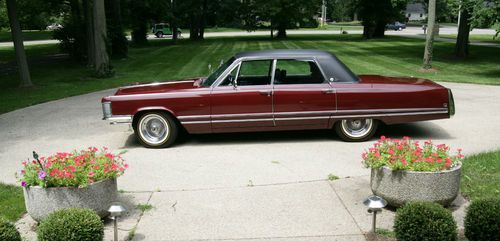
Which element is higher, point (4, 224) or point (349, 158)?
point (4, 224)

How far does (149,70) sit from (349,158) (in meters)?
15.5

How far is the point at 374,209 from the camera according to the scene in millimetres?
4668

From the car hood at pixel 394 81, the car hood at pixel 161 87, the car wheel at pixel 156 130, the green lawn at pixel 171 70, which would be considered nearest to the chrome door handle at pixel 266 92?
the car hood at pixel 161 87

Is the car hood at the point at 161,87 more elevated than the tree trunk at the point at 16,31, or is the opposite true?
the tree trunk at the point at 16,31

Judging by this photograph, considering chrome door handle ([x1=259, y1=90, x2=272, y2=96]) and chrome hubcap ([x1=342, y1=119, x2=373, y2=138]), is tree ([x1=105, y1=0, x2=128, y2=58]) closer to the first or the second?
chrome door handle ([x1=259, y1=90, x2=272, y2=96])

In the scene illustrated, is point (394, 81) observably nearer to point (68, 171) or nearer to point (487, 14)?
point (68, 171)

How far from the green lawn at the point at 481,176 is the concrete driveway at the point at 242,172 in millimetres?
498

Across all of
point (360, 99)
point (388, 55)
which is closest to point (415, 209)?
point (360, 99)

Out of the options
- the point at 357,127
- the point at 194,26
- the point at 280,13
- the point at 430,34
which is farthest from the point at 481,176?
the point at 194,26

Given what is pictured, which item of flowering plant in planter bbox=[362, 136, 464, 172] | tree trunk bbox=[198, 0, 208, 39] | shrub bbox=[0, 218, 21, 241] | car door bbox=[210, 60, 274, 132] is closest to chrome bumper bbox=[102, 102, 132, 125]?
car door bbox=[210, 60, 274, 132]

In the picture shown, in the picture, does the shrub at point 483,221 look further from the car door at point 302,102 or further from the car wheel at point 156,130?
the car wheel at point 156,130

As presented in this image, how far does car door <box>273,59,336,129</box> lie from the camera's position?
8.35 meters

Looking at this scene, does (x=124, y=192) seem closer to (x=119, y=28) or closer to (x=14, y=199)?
(x=14, y=199)

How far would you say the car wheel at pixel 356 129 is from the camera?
8586mm
